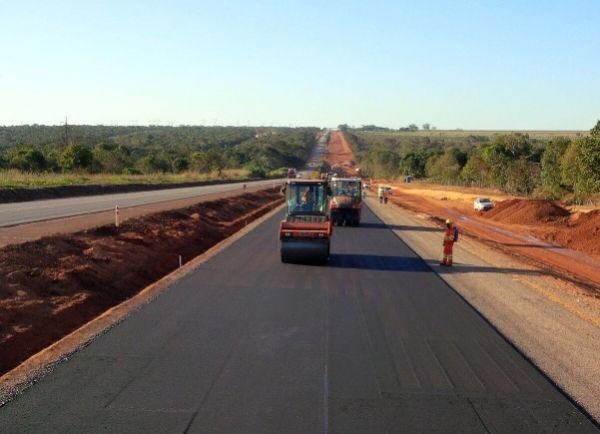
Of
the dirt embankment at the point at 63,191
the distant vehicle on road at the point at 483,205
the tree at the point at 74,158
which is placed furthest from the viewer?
the tree at the point at 74,158

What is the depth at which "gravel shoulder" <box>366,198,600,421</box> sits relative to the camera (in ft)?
33.4

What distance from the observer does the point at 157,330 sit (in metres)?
11.7

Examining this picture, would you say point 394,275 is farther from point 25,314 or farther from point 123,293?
point 25,314

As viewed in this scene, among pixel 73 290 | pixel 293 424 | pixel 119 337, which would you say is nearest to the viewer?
pixel 293 424

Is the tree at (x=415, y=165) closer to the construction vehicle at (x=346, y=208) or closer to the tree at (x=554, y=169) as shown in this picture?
the tree at (x=554, y=169)

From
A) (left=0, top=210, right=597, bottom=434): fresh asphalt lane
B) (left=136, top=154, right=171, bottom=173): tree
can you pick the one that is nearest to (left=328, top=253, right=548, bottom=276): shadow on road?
(left=0, top=210, right=597, bottom=434): fresh asphalt lane

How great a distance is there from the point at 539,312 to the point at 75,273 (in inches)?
429

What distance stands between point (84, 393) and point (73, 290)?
819 centimetres

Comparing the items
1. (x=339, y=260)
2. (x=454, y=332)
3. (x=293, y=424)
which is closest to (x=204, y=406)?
(x=293, y=424)

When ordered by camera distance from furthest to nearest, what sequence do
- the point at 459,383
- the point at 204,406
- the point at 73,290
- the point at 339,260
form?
the point at 339,260 < the point at 73,290 < the point at 459,383 < the point at 204,406

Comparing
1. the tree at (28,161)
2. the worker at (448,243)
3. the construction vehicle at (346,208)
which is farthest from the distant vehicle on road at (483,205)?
→ the tree at (28,161)

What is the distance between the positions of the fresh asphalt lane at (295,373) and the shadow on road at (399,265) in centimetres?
516

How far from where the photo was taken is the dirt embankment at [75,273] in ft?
41.7

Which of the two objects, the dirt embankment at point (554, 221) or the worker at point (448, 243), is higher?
the worker at point (448, 243)
